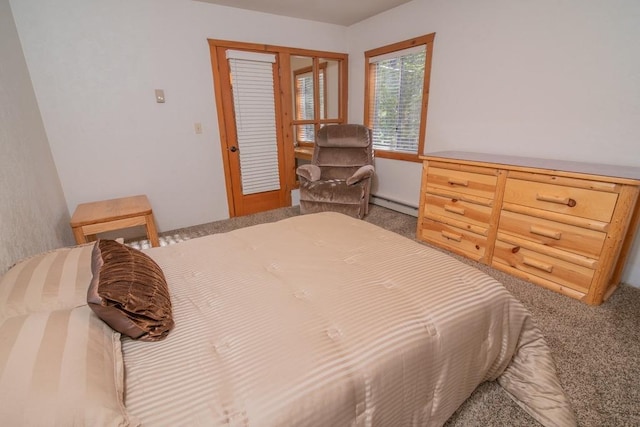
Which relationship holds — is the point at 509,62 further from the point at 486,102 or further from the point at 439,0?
the point at 439,0

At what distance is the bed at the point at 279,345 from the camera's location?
0.67 metres

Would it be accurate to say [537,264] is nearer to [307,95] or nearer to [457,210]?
→ [457,210]

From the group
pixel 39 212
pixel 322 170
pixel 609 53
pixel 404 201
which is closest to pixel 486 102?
pixel 609 53

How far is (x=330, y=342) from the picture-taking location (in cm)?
87

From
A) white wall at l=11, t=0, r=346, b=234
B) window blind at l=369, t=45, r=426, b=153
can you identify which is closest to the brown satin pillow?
white wall at l=11, t=0, r=346, b=234

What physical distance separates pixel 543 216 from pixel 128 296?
7.95 feet

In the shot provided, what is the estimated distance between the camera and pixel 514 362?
1298 millimetres

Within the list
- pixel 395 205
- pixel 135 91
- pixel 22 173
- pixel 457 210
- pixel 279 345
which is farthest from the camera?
pixel 395 205

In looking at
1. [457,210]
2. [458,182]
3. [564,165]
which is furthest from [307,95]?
[564,165]

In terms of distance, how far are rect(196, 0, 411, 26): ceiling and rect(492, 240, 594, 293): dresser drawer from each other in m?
2.80

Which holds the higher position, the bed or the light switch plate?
the light switch plate

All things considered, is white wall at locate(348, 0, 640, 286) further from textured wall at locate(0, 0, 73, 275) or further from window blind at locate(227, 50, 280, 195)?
textured wall at locate(0, 0, 73, 275)

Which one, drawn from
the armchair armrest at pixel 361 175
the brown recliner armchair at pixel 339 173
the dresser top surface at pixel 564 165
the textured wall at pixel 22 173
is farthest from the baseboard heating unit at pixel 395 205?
the textured wall at pixel 22 173

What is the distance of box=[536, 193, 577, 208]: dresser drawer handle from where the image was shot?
74.5 inches
